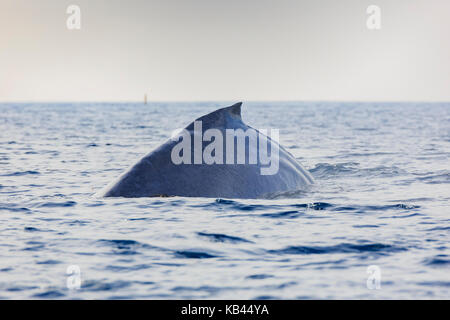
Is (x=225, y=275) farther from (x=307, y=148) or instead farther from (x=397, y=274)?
(x=307, y=148)

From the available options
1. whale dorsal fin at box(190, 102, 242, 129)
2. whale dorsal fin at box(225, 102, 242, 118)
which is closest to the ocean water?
whale dorsal fin at box(190, 102, 242, 129)

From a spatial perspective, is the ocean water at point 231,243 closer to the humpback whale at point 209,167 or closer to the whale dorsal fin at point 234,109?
the humpback whale at point 209,167

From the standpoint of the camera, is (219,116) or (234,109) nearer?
(219,116)

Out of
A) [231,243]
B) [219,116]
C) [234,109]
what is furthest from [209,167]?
[231,243]

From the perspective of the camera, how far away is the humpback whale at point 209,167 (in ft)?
35.6

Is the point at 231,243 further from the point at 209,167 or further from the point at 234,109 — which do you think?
the point at 234,109

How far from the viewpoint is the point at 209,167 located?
10961 mm

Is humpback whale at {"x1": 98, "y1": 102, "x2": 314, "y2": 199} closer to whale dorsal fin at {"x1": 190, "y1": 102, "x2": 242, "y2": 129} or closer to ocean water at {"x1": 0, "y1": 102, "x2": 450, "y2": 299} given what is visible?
whale dorsal fin at {"x1": 190, "y1": 102, "x2": 242, "y2": 129}

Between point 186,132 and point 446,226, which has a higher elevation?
point 186,132

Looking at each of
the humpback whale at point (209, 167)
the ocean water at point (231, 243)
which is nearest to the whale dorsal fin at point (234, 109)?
the humpback whale at point (209, 167)

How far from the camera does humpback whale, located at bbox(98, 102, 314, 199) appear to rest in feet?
35.6

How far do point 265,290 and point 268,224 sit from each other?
11.0 feet
